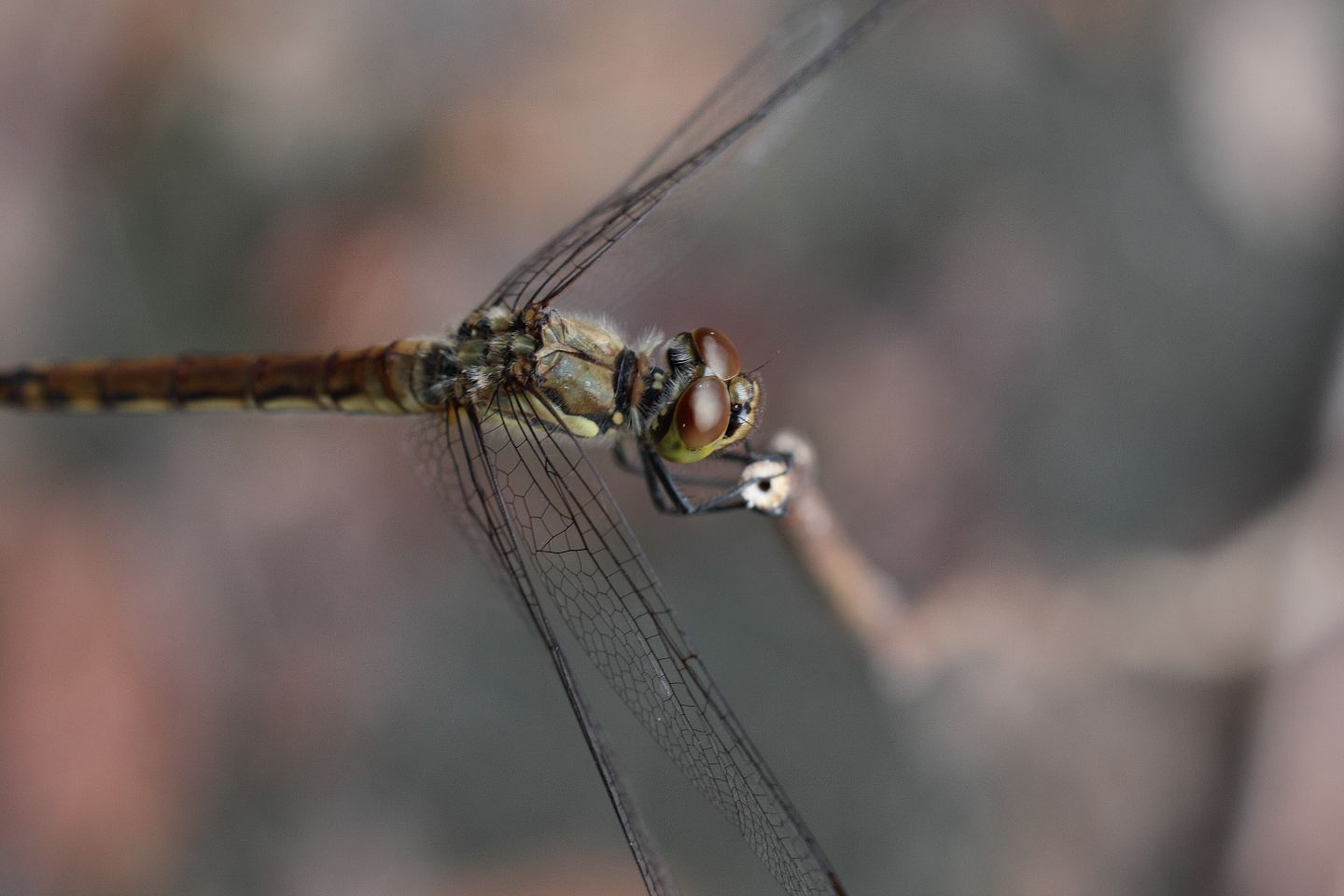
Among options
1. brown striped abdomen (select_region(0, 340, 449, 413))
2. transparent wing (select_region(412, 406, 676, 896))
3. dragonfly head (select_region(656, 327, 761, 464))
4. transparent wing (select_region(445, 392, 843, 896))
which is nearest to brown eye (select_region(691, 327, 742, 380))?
dragonfly head (select_region(656, 327, 761, 464))

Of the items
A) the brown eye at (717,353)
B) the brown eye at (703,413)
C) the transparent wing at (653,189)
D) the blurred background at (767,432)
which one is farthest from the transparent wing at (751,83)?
the brown eye at (703,413)

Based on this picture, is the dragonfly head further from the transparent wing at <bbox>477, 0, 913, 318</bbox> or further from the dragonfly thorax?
the transparent wing at <bbox>477, 0, 913, 318</bbox>

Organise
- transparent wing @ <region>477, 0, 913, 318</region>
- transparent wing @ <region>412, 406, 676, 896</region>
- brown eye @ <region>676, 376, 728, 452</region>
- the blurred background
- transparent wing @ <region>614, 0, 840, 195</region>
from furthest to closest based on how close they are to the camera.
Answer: the blurred background < transparent wing @ <region>614, 0, 840, 195</region> < transparent wing @ <region>477, 0, 913, 318</region> < brown eye @ <region>676, 376, 728, 452</region> < transparent wing @ <region>412, 406, 676, 896</region>

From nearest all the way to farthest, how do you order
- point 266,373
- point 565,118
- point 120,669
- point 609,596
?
point 609,596, point 266,373, point 120,669, point 565,118

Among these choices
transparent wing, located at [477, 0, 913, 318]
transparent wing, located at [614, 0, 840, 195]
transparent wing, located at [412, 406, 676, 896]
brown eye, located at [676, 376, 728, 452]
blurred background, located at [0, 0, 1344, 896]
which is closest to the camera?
transparent wing, located at [412, 406, 676, 896]

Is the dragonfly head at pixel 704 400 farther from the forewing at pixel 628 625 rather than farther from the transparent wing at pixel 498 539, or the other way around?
the transparent wing at pixel 498 539

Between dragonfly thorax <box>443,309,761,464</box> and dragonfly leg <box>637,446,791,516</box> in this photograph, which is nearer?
dragonfly leg <box>637,446,791,516</box>

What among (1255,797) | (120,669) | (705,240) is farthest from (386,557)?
(1255,797)

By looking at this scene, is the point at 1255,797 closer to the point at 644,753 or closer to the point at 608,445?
the point at 644,753
